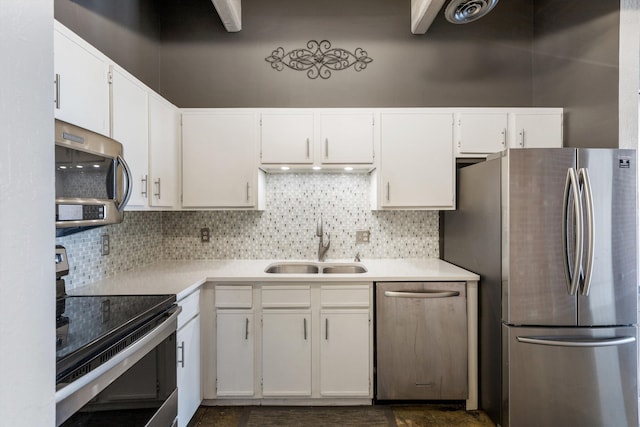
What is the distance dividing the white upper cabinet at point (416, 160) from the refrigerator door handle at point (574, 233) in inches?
30.8

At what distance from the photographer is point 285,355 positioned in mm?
2188

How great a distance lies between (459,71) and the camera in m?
2.85

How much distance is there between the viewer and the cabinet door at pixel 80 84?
4.40ft

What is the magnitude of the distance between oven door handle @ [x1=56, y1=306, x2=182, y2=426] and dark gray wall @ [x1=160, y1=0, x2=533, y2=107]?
2.06 metres

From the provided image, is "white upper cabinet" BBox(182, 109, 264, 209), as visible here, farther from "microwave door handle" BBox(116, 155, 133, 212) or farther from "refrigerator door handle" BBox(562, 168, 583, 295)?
"refrigerator door handle" BBox(562, 168, 583, 295)

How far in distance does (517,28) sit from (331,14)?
162 centimetres

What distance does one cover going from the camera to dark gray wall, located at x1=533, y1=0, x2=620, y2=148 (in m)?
2.20

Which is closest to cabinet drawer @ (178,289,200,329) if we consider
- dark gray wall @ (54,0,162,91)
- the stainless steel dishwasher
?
the stainless steel dishwasher

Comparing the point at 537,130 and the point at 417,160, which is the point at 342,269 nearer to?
the point at 417,160

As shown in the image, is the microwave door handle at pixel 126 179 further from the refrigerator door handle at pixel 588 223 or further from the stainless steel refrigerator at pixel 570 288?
the refrigerator door handle at pixel 588 223

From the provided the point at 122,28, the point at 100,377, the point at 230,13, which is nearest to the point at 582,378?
the point at 100,377
